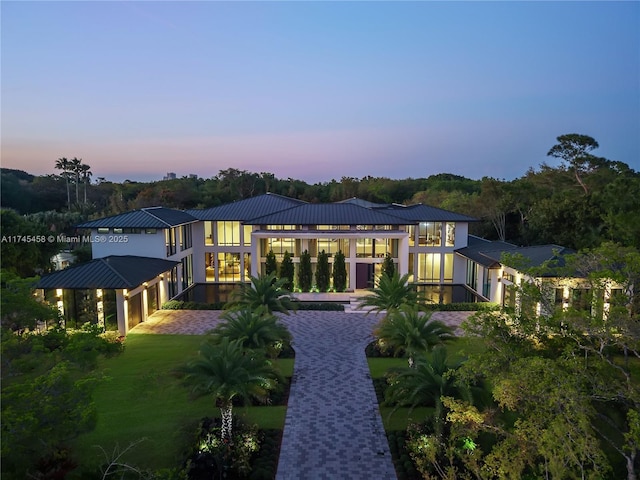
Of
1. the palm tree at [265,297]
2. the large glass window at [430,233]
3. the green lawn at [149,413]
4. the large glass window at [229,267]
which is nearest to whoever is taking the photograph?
the green lawn at [149,413]

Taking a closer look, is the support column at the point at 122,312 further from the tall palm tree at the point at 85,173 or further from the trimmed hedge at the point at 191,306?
the tall palm tree at the point at 85,173

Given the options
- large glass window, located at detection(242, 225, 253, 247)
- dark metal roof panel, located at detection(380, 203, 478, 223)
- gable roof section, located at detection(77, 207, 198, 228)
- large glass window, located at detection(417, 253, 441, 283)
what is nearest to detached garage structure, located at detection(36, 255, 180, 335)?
gable roof section, located at detection(77, 207, 198, 228)

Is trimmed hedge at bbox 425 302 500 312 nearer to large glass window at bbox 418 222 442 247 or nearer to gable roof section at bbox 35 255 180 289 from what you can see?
large glass window at bbox 418 222 442 247

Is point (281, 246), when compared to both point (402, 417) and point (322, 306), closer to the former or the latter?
point (322, 306)

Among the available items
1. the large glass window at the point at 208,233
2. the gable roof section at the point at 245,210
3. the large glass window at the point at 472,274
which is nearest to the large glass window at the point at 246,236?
the gable roof section at the point at 245,210

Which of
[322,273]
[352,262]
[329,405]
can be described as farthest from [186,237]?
[329,405]

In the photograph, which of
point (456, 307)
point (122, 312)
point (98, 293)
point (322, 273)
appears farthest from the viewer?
point (322, 273)
